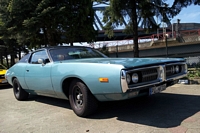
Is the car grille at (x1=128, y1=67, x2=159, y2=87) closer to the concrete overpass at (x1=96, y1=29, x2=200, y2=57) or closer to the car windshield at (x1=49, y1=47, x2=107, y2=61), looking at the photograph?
the car windshield at (x1=49, y1=47, x2=107, y2=61)

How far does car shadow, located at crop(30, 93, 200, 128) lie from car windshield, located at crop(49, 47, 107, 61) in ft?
3.89

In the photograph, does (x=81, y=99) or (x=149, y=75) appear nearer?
(x=149, y=75)

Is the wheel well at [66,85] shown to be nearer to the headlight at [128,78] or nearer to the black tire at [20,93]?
the headlight at [128,78]

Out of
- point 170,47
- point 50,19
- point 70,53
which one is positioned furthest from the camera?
point 170,47

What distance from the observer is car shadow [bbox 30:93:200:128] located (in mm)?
3627

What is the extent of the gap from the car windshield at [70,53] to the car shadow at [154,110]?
119cm

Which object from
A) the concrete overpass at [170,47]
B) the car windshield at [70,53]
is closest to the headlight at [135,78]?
the car windshield at [70,53]

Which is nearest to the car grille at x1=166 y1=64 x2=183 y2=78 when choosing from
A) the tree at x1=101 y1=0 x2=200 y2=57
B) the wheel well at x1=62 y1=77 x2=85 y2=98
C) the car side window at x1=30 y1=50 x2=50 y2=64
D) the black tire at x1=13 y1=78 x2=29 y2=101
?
the wheel well at x1=62 y1=77 x2=85 y2=98

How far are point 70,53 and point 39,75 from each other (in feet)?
2.87

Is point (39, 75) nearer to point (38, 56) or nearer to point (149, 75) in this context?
point (38, 56)

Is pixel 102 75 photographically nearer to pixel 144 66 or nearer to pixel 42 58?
pixel 144 66

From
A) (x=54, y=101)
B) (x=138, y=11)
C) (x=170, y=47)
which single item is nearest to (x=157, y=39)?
(x=170, y=47)

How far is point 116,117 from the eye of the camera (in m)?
3.97

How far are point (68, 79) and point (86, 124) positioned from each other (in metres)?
1.00
